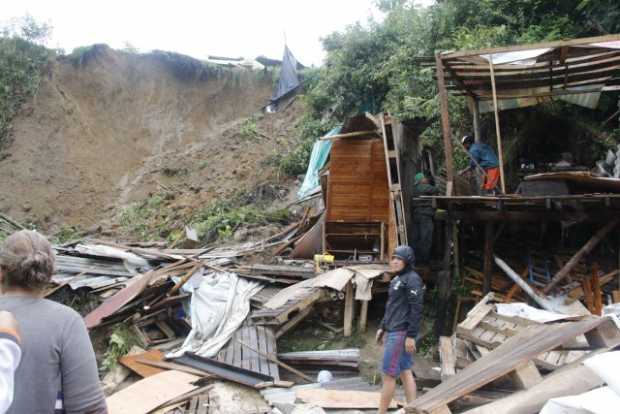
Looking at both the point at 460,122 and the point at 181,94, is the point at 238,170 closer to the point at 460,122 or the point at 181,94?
the point at 181,94

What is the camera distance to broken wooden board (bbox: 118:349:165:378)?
6.50 meters

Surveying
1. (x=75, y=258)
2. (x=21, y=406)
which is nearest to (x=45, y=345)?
(x=21, y=406)

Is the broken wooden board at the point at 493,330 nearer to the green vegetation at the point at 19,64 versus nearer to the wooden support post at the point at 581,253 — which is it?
the wooden support post at the point at 581,253

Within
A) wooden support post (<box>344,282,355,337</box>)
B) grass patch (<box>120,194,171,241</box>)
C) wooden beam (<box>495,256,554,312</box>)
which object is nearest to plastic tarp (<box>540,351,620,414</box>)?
wooden beam (<box>495,256,554,312</box>)

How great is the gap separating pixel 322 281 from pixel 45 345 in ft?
19.2

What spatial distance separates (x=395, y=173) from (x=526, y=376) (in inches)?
208

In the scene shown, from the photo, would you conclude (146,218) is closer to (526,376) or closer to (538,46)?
(538,46)

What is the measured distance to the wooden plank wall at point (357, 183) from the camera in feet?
30.4

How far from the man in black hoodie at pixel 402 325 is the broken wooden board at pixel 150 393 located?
2.38 m

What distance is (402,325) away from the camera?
4.93m

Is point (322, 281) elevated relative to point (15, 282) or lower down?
lower down

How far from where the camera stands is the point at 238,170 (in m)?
18.8

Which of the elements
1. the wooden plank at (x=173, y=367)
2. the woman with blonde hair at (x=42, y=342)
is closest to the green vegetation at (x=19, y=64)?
the wooden plank at (x=173, y=367)

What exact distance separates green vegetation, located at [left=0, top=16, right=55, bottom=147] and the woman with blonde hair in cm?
2166
